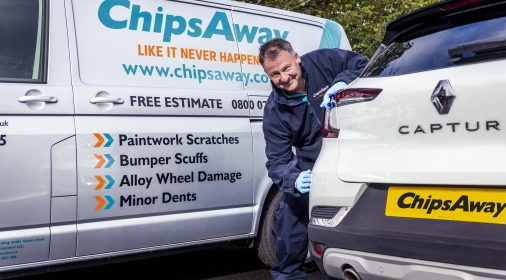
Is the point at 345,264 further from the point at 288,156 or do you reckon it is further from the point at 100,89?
the point at 100,89

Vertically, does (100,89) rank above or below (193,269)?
above

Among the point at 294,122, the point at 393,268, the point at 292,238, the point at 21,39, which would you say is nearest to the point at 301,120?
the point at 294,122

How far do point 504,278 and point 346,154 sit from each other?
84cm

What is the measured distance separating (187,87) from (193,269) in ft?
5.06

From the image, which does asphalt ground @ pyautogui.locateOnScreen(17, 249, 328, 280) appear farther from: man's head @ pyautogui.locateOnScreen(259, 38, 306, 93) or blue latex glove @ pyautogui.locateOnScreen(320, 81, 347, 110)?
blue latex glove @ pyautogui.locateOnScreen(320, 81, 347, 110)

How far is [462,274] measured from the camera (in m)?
2.11

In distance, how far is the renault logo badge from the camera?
2.27 m

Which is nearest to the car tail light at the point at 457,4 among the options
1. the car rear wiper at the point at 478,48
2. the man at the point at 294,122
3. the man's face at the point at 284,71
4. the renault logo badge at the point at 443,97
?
the car rear wiper at the point at 478,48

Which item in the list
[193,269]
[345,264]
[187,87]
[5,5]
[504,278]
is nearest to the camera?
[504,278]

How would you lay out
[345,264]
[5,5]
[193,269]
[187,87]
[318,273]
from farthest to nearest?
[193,269], [318,273], [187,87], [5,5], [345,264]

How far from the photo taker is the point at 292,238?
3.62 metres

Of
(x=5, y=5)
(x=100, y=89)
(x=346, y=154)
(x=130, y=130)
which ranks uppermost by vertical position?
(x=5, y=5)

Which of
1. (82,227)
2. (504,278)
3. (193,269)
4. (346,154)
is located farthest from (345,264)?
(193,269)

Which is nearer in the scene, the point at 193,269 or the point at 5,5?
the point at 5,5
